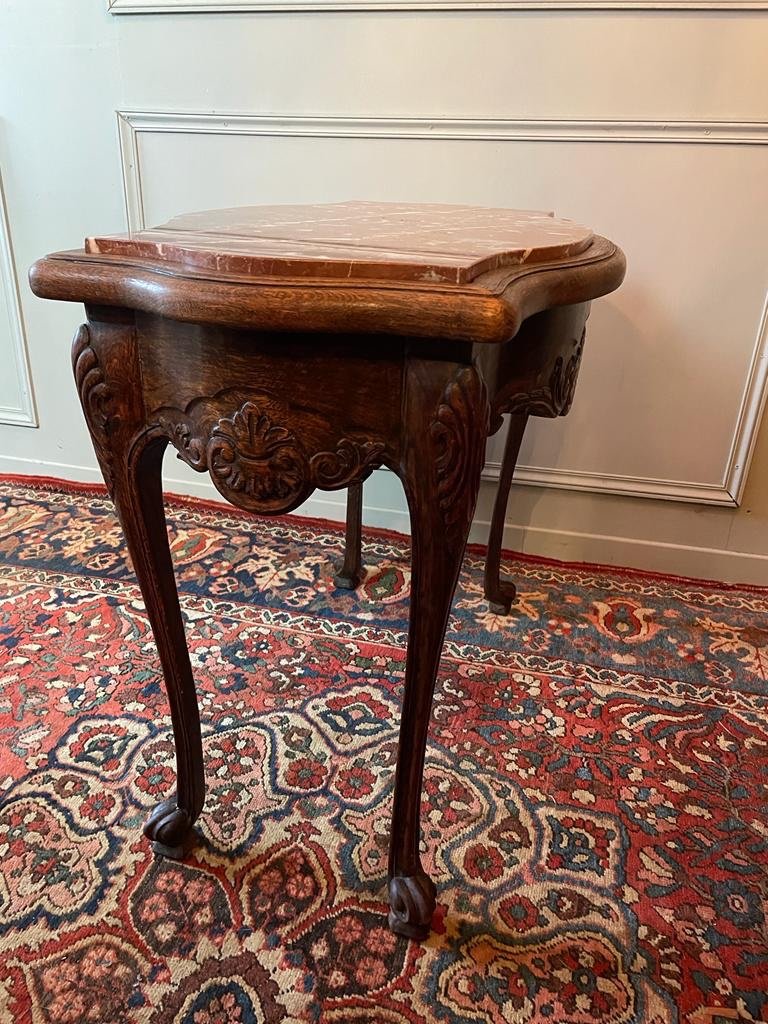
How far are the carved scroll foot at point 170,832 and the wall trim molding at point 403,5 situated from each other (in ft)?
5.08

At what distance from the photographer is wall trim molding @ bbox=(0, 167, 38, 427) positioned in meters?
1.94

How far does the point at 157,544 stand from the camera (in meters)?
0.90

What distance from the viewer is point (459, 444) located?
0.70m

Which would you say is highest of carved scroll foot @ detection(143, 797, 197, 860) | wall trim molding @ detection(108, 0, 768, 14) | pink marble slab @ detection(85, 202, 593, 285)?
wall trim molding @ detection(108, 0, 768, 14)

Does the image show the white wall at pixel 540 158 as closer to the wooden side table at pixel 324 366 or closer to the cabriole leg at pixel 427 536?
the wooden side table at pixel 324 366

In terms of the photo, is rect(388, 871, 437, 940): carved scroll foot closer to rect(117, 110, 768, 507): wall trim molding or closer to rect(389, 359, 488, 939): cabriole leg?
rect(389, 359, 488, 939): cabriole leg

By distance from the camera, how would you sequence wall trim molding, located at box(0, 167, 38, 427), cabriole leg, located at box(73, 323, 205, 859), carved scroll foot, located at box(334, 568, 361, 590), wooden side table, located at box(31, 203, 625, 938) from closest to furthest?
1. wooden side table, located at box(31, 203, 625, 938)
2. cabriole leg, located at box(73, 323, 205, 859)
3. carved scroll foot, located at box(334, 568, 361, 590)
4. wall trim molding, located at box(0, 167, 38, 427)

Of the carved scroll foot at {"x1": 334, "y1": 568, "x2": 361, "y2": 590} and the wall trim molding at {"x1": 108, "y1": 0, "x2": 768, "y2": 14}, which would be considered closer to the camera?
the wall trim molding at {"x1": 108, "y1": 0, "x2": 768, "y2": 14}

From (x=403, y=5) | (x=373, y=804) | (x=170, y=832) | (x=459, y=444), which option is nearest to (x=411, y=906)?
(x=373, y=804)

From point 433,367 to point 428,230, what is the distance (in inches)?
13.5

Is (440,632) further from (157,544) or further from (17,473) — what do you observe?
(17,473)

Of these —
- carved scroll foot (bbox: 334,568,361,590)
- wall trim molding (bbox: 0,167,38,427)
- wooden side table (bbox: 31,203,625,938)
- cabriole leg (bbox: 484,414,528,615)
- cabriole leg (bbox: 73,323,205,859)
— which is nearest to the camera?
wooden side table (bbox: 31,203,625,938)

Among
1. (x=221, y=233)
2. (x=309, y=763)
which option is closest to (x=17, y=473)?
(x=309, y=763)

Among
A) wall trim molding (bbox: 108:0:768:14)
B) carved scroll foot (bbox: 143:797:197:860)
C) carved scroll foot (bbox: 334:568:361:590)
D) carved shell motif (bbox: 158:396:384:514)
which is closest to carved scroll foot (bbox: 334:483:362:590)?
carved scroll foot (bbox: 334:568:361:590)
